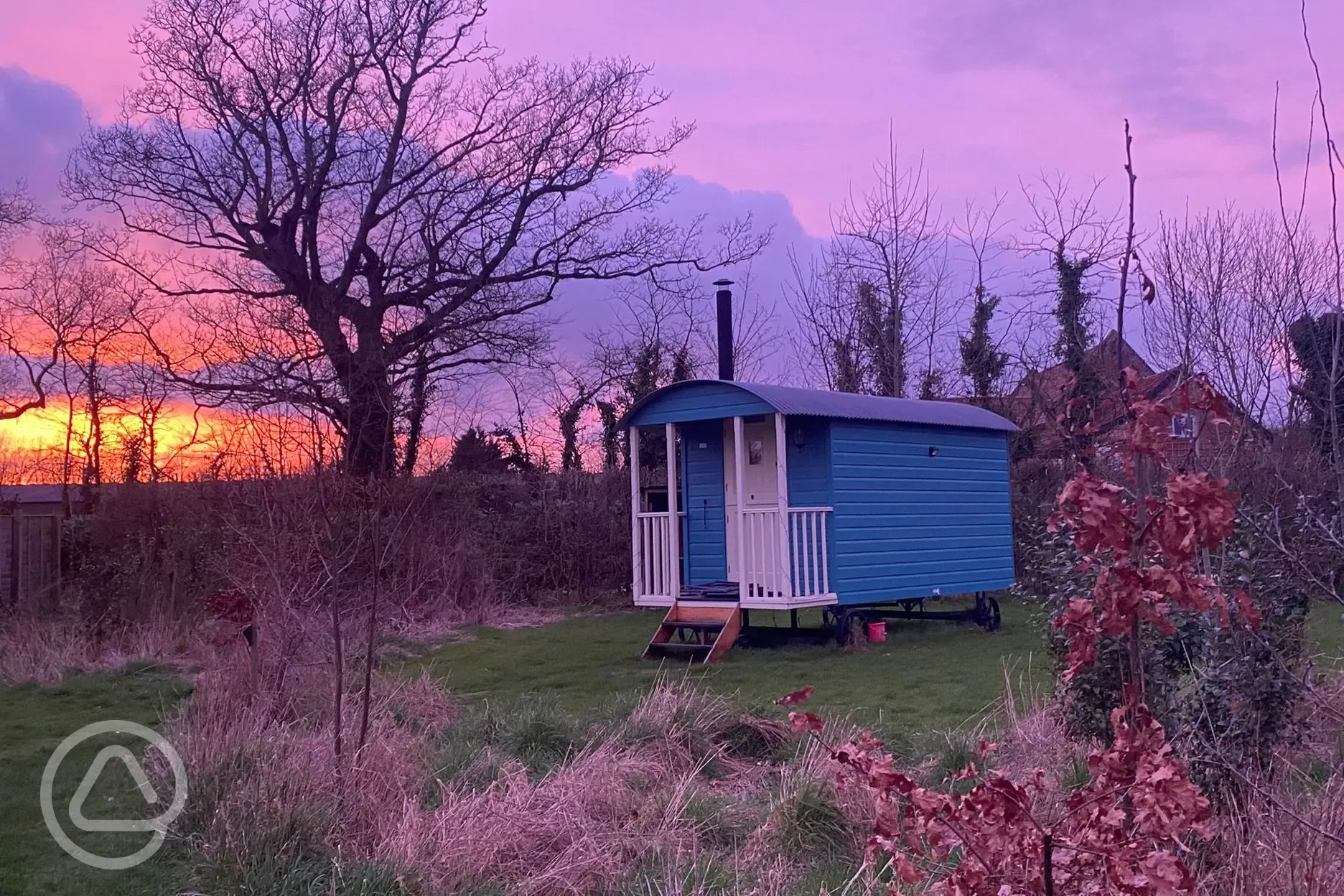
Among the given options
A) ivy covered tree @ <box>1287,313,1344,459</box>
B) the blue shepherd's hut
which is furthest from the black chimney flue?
ivy covered tree @ <box>1287,313,1344,459</box>

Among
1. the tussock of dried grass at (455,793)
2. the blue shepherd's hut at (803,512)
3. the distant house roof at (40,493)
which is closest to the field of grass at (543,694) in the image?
the tussock of dried grass at (455,793)

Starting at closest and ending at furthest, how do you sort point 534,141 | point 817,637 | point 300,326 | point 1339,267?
point 1339,267
point 817,637
point 300,326
point 534,141

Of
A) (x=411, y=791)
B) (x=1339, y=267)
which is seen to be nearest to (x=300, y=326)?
(x=411, y=791)

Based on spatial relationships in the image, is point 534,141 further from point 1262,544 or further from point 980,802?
point 980,802

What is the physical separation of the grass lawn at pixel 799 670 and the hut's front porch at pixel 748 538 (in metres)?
0.60

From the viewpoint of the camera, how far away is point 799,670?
1012 centimetres

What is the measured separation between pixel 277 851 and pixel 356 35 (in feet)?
55.7

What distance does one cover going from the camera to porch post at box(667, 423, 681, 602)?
12219 mm

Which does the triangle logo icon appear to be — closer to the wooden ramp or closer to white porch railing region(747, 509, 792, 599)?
the wooden ramp

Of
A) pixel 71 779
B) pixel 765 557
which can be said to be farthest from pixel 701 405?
pixel 71 779

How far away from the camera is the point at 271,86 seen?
18500 millimetres

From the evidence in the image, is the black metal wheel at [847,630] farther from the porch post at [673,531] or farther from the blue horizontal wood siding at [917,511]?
the porch post at [673,531]

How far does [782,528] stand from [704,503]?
1.80 meters

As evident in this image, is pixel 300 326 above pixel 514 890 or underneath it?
above
